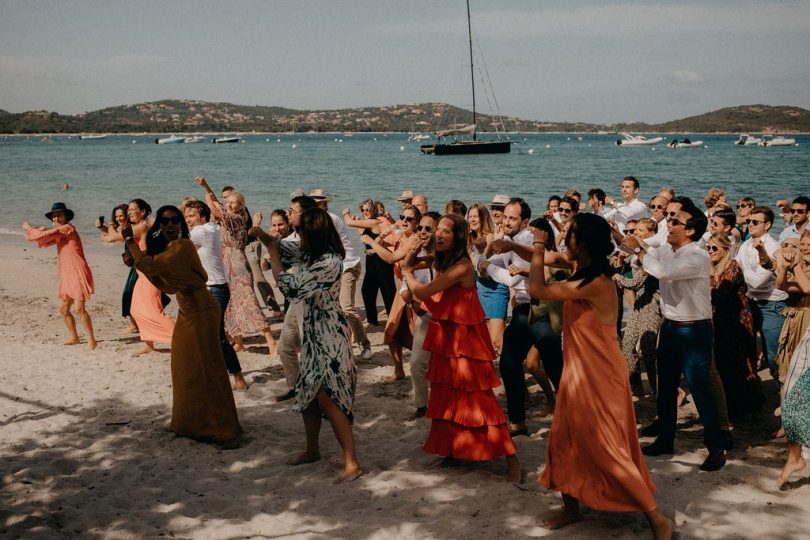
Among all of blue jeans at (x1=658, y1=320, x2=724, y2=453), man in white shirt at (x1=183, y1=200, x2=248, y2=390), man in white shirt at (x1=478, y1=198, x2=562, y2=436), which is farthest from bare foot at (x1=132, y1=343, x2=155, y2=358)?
blue jeans at (x1=658, y1=320, x2=724, y2=453)

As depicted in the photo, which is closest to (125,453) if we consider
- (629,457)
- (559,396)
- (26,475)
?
(26,475)

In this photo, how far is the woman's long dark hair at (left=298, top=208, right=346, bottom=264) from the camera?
4.76 meters

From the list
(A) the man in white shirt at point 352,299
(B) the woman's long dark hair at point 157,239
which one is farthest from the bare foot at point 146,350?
(B) the woman's long dark hair at point 157,239

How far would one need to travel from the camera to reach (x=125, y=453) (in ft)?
18.0

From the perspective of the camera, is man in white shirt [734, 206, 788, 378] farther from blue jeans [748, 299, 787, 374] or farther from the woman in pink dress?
the woman in pink dress

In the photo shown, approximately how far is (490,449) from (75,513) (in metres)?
2.93

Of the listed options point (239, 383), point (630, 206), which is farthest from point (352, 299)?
point (630, 206)

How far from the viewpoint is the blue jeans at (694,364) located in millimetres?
4914

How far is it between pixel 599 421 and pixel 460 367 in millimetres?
1225

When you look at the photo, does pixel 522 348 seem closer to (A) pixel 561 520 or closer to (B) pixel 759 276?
(A) pixel 561 520

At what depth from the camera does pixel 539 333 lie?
18.3 ft

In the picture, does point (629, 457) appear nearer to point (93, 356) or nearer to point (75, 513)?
point (75, 513)

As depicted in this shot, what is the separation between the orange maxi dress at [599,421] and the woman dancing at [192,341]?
302 centimetres

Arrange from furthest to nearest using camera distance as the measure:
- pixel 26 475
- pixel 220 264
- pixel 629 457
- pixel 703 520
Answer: pixel 220 264 < pixel 26 475 < pixel 703 520 < pixel 629 457
